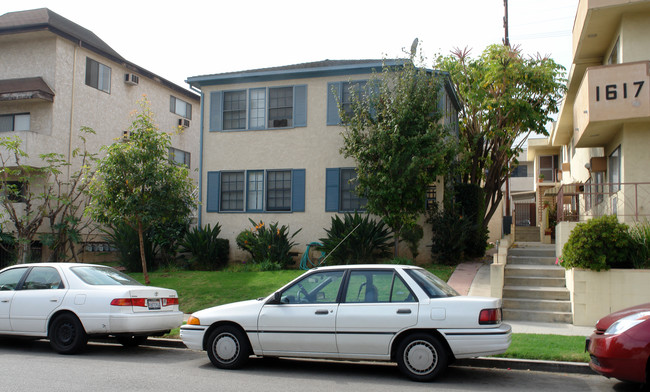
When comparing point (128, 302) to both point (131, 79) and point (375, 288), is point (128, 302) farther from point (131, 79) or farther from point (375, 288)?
point (131, 79)

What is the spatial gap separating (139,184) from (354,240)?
6177 mm

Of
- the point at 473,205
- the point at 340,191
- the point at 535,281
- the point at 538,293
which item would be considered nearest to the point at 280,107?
the point at 340,191

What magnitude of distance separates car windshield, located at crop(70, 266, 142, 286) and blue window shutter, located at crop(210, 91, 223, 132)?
10.4 m

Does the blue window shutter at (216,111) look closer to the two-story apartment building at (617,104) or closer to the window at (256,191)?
the window at (256,191)

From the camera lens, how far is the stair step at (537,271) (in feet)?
46.0

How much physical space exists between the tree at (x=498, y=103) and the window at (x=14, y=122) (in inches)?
638

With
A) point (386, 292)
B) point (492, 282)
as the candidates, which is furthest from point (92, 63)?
point (386, 292)

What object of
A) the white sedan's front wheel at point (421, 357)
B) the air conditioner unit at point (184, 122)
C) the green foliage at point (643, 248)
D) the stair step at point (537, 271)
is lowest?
the white sedan's front wheel at point (421, 357)

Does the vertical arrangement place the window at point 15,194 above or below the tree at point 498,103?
below

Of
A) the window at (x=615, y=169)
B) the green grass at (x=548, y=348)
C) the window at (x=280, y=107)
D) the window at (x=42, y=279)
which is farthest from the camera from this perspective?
the window at (x=280, y=107)

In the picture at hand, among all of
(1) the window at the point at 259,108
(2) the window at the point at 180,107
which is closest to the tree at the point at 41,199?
(1) the window at the point at 259,108

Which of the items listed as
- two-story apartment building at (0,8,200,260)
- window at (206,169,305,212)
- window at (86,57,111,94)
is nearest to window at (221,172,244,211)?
window at (206,169,305,212)

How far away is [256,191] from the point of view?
19688 mm

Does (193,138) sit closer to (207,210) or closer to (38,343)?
(207,210)
